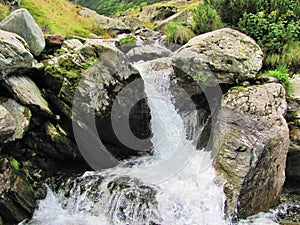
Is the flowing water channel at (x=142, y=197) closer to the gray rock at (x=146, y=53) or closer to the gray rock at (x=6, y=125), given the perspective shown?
the gray rock at (x=6, y=125)

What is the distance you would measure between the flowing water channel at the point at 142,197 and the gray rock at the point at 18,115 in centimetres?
153

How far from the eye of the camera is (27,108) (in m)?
5.77

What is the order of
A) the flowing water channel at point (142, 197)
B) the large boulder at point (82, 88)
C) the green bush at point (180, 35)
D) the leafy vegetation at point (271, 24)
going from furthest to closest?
the green bush at point (180, 35) < the leafy vegetation at point (271, 24) < the large boulder at point (82, 88) < the flowing water channel at point (142, 197)

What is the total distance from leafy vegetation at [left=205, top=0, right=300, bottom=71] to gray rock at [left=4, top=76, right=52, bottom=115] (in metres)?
6.77

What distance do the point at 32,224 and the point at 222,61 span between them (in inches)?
238

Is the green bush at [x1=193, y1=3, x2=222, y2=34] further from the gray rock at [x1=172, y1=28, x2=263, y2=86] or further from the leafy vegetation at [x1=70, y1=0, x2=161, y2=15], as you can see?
the leafy vegetation at [x1=70, y1=0, x2=161, y2=15]

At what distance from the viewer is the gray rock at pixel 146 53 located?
1101cm

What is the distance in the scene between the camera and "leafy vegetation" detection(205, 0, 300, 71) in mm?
8375

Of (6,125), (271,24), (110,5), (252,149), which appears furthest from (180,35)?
(110,5)

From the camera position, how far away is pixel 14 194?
5.19m

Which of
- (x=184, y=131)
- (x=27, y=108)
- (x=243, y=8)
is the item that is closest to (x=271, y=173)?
(x=184, y=131)

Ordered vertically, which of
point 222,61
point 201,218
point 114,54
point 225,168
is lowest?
point 201,218

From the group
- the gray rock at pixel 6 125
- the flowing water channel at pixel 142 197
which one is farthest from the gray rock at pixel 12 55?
the flowing water channel at pixel 142 197

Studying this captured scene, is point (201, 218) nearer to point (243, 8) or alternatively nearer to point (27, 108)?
point (27, 108)
